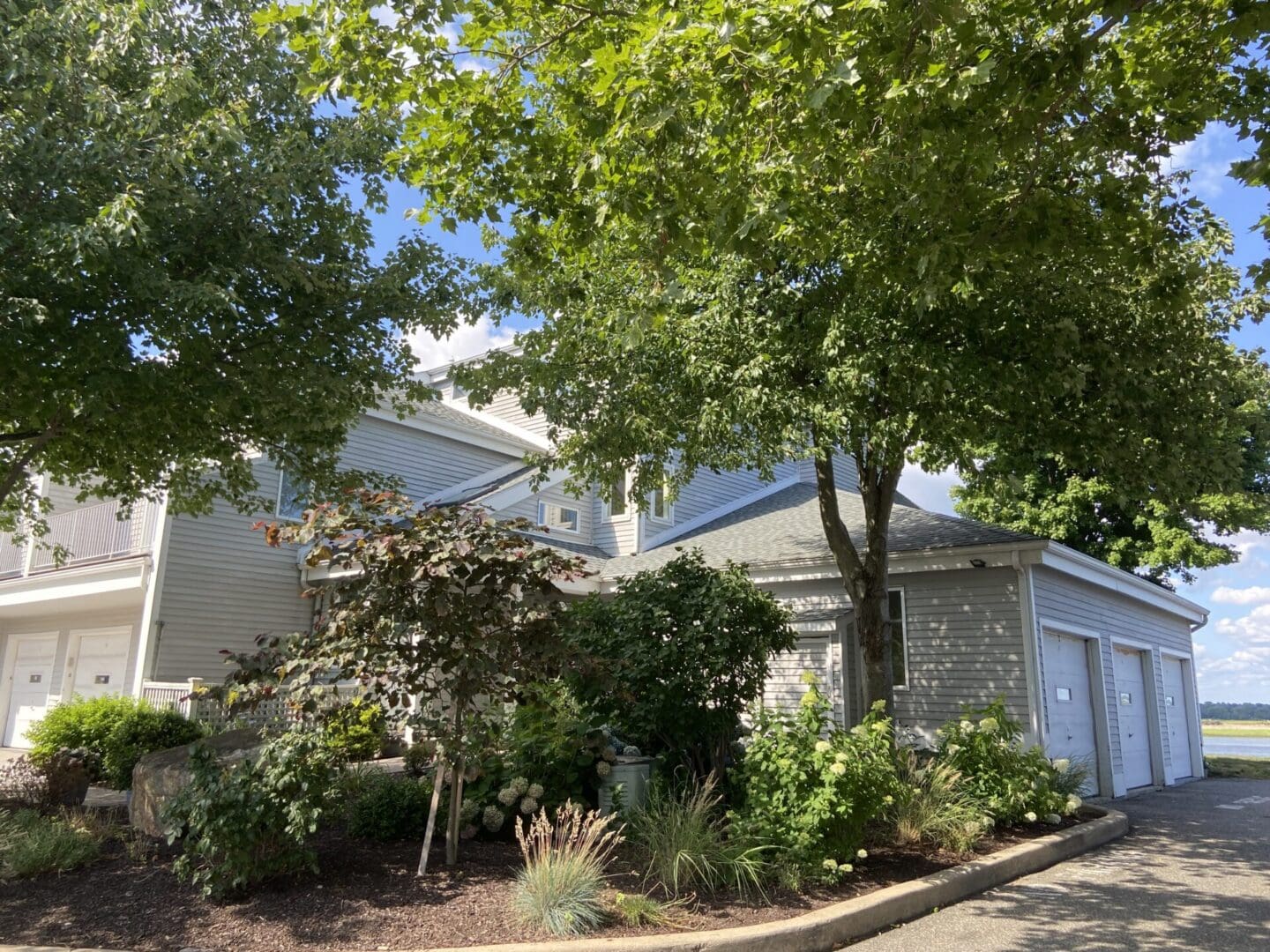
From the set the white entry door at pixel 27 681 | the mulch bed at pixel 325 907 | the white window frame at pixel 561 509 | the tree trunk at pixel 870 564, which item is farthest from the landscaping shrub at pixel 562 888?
the white entry door at pixel 27 681

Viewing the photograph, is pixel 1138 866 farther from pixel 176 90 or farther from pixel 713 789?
pixel 176 90

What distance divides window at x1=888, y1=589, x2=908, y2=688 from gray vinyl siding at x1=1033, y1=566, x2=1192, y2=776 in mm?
1851

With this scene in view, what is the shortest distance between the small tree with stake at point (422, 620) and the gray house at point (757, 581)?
220 inches

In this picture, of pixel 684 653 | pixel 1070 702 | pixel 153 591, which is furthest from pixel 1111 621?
pixel 153 591

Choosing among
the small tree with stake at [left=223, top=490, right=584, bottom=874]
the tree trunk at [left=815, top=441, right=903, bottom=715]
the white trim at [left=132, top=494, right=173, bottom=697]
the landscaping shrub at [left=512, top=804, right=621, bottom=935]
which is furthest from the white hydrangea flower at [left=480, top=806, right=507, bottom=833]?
the white trim at [left=132, top=494, right=173, bottom=697]

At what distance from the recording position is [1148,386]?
9422 mm

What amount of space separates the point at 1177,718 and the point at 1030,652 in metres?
7.97

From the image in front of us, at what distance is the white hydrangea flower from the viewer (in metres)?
7.63

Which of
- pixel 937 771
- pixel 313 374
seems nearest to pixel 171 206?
pixel 313 374

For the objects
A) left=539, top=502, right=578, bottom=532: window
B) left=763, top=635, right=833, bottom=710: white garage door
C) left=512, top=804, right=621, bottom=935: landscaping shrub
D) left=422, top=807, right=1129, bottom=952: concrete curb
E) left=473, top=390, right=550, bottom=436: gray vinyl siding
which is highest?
left=473, top=390, right=550, bottom=436: gray vinyl siding

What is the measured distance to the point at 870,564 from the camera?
37.8 feet

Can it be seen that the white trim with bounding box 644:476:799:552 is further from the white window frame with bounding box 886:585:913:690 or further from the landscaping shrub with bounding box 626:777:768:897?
the landscaping shrub with bounding box 626:777:768:897

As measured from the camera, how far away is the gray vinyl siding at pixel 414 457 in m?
17.3

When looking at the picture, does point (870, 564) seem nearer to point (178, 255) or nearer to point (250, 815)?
point (250, 815)
